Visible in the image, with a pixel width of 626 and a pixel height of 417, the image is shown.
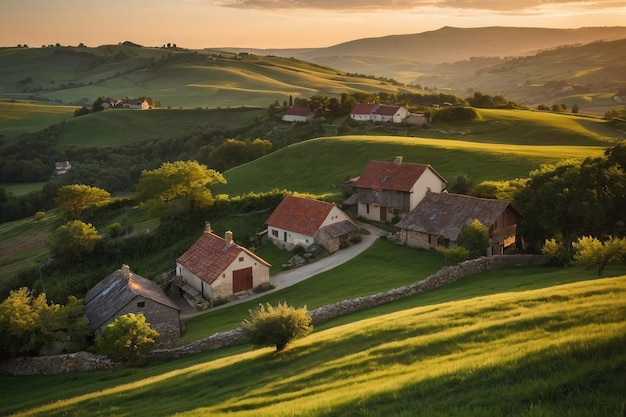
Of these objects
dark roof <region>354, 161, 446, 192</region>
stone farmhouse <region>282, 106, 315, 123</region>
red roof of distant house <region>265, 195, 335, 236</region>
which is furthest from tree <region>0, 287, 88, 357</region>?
stone farmhouse <region>282, 106, 315, 123</region>

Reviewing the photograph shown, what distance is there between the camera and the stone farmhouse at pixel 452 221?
4891 cm

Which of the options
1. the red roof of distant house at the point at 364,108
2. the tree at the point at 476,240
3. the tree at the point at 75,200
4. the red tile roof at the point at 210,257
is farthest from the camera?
the red roof of distant house at the point at 364,108

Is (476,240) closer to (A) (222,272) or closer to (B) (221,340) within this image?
(A) (222,272)

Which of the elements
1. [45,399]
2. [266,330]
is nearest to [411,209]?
[266,330]

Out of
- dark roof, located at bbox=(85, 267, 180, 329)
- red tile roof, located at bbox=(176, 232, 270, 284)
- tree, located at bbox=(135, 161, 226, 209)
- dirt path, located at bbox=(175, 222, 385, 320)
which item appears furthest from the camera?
tree, located at bbox=(135, 161, 226, 209)

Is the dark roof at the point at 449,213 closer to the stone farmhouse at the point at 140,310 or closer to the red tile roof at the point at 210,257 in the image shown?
the red tile roof at the point at 210,257

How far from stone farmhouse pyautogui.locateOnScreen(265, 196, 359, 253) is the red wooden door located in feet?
32.9

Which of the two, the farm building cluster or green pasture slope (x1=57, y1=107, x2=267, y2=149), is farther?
green pasture slope (x1=57, y1=107, x2=267, y2=149)

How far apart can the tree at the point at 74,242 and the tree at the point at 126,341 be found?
31.8 m

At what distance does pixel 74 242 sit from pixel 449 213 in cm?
4405

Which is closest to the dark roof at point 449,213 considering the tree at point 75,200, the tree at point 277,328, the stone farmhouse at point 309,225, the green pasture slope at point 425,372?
the stone farmhouse at point 309,225

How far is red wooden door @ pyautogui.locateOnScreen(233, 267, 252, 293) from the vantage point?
157 feet

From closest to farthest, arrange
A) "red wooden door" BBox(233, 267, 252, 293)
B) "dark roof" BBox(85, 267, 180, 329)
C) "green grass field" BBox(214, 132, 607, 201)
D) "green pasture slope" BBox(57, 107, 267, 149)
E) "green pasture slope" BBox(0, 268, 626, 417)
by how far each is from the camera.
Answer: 1. "green pasture slope" BBox(0, 268, 626, 417)
2. "dark roof" BBox(85, 267, 180, 329)
3. "red wooden door" BBox(233, 267, 252, 293)
4. "green grass field" BBox(214, 132, 607, 201)
5. "green pasture slope" BBox(57, 107, 267, 149)

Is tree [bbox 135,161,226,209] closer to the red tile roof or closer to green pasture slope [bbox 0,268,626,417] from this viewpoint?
the red tile roof
